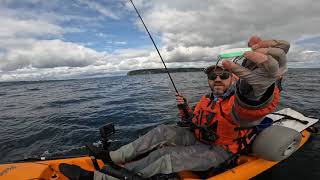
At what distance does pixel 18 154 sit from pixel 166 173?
5.40 m

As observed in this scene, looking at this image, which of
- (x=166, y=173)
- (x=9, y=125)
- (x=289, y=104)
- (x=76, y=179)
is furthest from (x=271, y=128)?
(x=9, y=125)

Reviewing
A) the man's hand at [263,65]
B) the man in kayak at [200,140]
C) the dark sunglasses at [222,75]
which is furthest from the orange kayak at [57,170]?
the man's hand at [263,65]

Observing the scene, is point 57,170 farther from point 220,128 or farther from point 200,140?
point 220,128

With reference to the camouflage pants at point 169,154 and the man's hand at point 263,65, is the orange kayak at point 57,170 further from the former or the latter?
the man's hand at point 263,65

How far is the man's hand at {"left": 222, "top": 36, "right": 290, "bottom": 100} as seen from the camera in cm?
211

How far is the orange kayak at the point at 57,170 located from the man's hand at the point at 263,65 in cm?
236

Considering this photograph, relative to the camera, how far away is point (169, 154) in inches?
164

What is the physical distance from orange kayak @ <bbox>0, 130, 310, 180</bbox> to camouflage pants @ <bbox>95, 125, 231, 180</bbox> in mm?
292

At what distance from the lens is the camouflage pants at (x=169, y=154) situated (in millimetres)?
4066

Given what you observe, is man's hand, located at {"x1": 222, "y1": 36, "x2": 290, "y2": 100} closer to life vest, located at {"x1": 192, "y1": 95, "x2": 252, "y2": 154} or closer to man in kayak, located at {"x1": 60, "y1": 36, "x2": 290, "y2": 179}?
man in kayak, located at {"x1": 60, "y1": 36, "x2": 290, "y2": 179}

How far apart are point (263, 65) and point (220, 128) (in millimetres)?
2377

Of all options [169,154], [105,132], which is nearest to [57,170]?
[105,132]

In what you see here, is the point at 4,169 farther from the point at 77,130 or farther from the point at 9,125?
the point at 9,125

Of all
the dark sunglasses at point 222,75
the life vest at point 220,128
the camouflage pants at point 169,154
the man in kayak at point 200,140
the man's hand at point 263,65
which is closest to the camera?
the man's hand at point 263,65
